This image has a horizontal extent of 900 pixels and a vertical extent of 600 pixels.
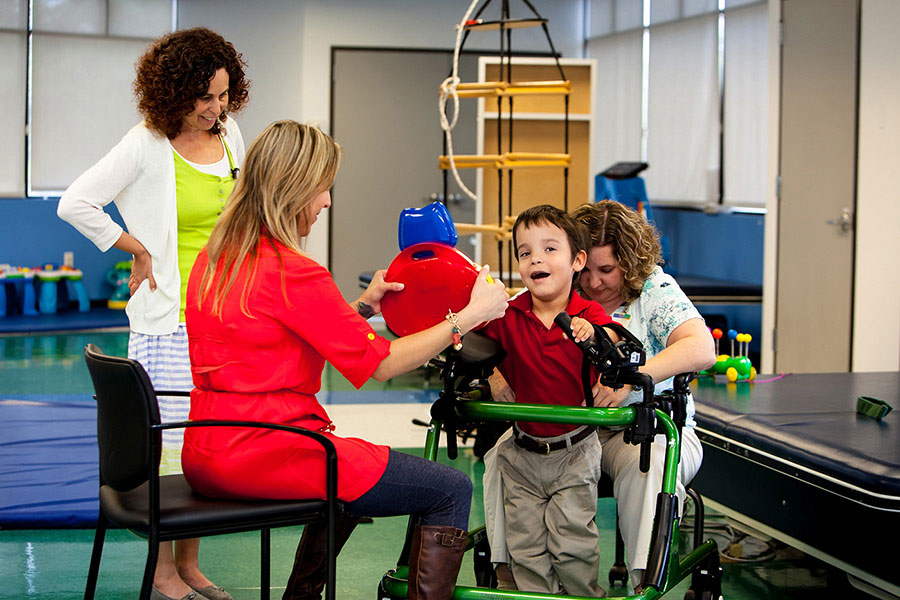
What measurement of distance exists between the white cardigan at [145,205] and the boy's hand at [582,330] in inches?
41.9

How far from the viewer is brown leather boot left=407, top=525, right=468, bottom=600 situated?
1942 mm

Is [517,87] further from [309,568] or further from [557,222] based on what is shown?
[309,568]

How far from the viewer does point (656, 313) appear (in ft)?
8.01


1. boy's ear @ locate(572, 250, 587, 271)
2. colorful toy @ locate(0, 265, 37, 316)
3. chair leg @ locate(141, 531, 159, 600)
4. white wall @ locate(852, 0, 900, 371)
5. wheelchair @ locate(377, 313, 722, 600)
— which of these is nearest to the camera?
chair leg @ locate(141, 531, 159, 600)

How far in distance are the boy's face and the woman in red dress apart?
0.28 metres

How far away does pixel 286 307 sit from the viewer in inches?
73.0

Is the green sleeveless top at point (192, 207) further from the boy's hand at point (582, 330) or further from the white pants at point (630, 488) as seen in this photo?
the boy's hand at point (582, 330)

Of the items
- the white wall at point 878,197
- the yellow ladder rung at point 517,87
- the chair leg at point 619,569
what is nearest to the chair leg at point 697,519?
the chair leg at point 619,569

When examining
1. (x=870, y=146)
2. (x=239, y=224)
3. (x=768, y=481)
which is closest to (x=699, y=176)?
(x=870, y=146)

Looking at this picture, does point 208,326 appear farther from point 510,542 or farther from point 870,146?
point 870,146

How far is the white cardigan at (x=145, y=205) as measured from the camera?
2516 mm

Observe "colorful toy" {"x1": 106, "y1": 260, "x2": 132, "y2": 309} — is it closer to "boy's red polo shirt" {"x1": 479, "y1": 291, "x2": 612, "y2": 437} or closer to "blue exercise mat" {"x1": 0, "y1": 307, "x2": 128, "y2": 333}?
"blue exercise mat" {"x1": 0, "y1": 307, "x2": 128, "y2": 333}

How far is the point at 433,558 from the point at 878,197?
13.2 feet

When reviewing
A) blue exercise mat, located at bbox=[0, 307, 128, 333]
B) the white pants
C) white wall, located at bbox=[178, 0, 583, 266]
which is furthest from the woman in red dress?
white wall, located at bbox=[178, 0, 583, 266]
